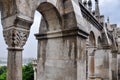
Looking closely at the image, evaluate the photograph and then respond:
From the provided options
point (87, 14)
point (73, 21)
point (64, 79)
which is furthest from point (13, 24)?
point (87, 14)

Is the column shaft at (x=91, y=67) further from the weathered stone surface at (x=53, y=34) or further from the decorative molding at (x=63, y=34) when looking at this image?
the decorative molding at (x=63, y=34)

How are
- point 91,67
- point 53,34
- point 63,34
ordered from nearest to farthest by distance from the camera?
point 63,34, point 53,34, point 91,67

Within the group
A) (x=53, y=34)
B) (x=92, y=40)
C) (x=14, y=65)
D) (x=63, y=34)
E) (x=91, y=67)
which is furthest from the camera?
(x=91, y=67)

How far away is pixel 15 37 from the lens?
10.0ft

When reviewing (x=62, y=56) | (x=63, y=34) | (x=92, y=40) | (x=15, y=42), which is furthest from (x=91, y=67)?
(x=15, y=42)

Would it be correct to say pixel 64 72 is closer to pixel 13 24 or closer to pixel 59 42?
pixel 59 42

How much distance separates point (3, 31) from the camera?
128 inches

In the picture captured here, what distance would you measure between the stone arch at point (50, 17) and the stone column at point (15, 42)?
1.17 meters

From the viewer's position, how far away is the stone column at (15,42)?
3.00m

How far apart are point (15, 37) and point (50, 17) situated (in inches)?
63.2

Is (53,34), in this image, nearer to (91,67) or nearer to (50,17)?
(50,17)

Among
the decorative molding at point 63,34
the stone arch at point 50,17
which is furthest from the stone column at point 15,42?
the decorative molding at point 63,34

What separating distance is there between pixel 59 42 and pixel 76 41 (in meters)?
0.47

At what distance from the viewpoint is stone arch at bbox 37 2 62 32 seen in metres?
4.28
